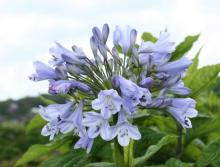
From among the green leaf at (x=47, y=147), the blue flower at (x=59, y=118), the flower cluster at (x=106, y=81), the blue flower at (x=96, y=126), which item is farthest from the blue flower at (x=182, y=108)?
the green leaf at (x=47, y=147)

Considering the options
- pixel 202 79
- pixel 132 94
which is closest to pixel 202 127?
pixel 202 79

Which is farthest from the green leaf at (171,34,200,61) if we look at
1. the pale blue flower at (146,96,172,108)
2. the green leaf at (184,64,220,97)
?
the pale blue flower at (146,96,172,108)

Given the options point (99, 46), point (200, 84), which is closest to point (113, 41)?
point (99, 46)

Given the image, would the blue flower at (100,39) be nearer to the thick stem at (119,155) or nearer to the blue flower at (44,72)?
the blue flower at (44,72)

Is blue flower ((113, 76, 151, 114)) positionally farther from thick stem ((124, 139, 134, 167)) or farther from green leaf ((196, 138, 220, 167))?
green leaf ((196, 138, 220, 167))

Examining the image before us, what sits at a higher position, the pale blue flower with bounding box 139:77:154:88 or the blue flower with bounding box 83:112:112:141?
the pale blue flower with bounding box 139:77:154:88

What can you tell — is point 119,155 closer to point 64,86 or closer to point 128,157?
point 128,157

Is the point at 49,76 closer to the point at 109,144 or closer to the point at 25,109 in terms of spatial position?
the point at 109,144
